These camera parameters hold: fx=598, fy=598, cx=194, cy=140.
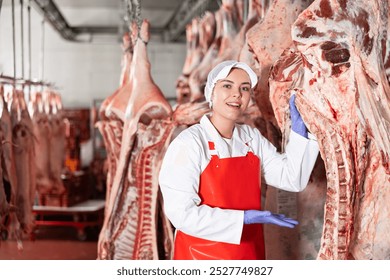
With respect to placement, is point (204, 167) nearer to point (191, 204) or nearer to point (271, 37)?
point (191, 204)

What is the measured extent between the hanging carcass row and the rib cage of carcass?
0.95m

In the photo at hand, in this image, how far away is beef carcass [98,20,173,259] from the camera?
2357 millimetres

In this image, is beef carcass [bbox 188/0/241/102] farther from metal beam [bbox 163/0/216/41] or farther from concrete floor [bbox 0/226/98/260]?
metal beam [bbox 163/0/216/41]

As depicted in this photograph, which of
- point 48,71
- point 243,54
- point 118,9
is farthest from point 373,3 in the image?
point 118,9

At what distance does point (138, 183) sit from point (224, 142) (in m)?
0.82

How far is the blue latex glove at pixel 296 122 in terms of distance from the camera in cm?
154

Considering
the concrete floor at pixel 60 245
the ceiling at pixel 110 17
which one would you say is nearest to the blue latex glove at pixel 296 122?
the concrete floor at pixel 60 245

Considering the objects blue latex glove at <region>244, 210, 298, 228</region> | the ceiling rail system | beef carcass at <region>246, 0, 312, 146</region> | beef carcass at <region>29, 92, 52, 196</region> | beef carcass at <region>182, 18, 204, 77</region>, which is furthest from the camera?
the ceiling rail system

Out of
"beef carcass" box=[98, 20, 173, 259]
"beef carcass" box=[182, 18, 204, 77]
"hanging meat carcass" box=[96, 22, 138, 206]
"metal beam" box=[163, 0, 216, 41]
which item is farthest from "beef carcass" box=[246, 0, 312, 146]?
"metal beam" box=[163, 0, 216, 41]

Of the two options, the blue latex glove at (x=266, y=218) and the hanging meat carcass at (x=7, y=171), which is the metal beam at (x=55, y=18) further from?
the blue latex glove at (x=266, y=218)

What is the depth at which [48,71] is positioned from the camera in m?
5.97

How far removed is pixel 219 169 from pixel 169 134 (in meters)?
0.79

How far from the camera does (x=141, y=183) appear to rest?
2.36 meters

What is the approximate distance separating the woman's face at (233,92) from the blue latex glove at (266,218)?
0.26 m
